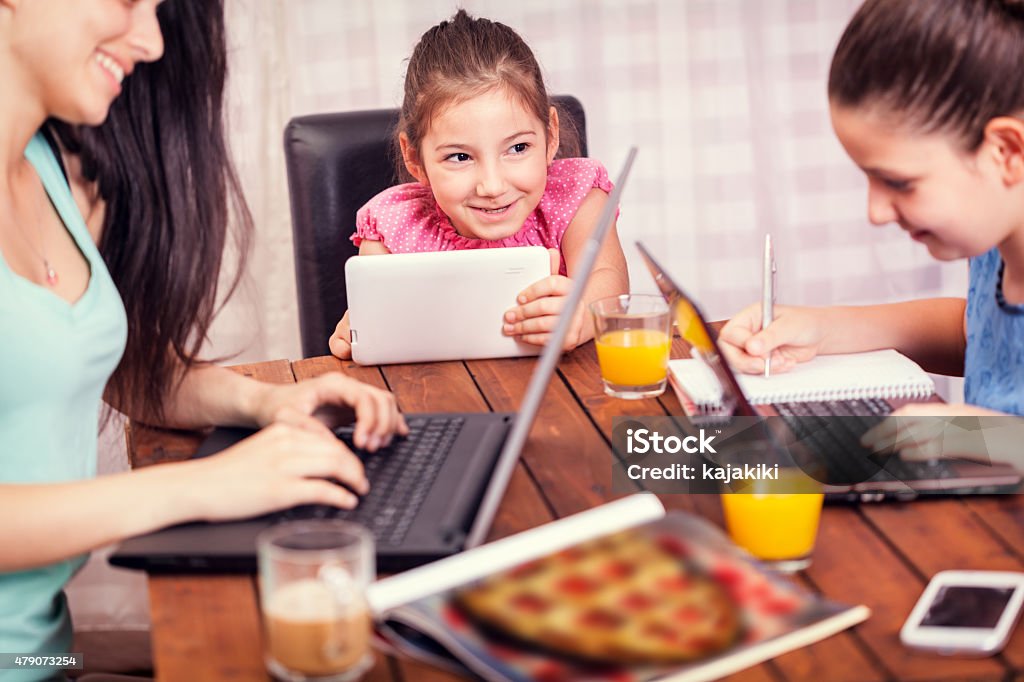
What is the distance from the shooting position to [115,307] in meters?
1.32

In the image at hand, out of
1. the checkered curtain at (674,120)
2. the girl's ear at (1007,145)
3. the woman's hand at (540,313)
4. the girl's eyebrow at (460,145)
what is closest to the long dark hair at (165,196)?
the woman's hand at (540,313)

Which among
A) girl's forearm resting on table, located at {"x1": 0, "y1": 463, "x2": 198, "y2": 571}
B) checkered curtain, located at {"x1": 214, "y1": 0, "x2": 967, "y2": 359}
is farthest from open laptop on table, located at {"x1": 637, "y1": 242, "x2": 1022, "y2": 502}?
checkered curtain, located at {"x1": 214, "y1": 0, "x2": 967, "y2": 359}

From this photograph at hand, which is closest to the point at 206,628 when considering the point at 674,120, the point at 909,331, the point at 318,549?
the point at 318,549

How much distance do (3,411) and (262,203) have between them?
1844mm

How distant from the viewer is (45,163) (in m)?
1.34

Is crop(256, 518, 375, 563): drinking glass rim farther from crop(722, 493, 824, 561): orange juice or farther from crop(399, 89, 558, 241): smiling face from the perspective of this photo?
crop(399, 89, 558, 241): smiling face

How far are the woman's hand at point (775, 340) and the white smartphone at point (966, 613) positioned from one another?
48 cm

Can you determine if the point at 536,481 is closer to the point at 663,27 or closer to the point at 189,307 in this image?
the point at 189,307

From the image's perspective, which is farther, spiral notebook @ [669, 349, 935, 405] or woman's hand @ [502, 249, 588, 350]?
woman's hand @ [502, 249, 588, 350]

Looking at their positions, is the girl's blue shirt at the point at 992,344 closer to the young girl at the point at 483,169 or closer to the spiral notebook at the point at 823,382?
the spiral notebook at the point at 823,382

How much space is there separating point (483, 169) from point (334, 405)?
68 cm

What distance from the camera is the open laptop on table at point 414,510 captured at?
2.91 feet

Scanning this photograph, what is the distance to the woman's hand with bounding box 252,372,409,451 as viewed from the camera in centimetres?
121

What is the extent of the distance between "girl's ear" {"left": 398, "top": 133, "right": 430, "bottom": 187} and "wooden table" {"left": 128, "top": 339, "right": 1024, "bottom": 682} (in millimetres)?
610
